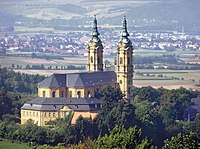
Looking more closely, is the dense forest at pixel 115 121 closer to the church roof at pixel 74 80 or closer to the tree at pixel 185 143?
the church roof at pixel 74 80

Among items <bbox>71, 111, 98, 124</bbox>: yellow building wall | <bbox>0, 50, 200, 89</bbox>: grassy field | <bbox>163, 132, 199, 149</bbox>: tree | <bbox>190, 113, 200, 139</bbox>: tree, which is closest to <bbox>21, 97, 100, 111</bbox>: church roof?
<bbox>71, 111, 98, 124</bbox>: yellow building wall

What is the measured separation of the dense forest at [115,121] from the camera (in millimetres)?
47875

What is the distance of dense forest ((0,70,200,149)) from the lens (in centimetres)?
4788

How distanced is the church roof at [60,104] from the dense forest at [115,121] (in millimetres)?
712

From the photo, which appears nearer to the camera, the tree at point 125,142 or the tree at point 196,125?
the tree at point 125,142

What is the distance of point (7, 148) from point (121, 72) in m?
19.9

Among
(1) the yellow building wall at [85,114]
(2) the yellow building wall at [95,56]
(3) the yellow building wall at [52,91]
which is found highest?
(2) the yellow building wall at [95,56]

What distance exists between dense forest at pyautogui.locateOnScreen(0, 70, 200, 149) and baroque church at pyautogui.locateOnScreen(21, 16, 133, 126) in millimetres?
852

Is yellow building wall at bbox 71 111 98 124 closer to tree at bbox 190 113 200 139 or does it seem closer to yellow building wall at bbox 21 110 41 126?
yellow building wall at bbox 21 110 41 126

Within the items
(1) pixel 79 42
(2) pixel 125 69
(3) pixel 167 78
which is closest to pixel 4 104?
(2) pixel 125 69

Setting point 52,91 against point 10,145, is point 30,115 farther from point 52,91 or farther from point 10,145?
point 10,145

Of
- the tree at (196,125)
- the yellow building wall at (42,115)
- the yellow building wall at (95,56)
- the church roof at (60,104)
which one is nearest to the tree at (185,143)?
the tree at (196,125)

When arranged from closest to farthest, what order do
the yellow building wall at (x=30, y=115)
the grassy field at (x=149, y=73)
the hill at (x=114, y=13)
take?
the yellow building wall at (x=30, y=115), the grassy field at (x=149, y=73), the hill at (x=114, y=13)

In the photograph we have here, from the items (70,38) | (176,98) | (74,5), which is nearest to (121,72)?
(176,98)
